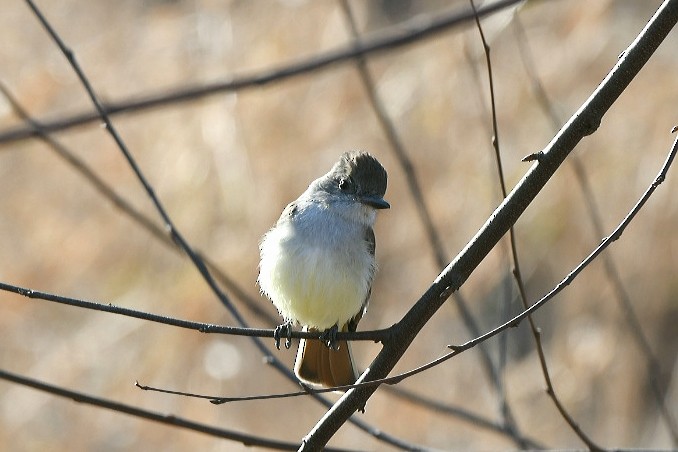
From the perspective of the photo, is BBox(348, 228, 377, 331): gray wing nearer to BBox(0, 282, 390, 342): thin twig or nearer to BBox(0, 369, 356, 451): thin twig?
BBox(0, 369, 356, 451): thin twig

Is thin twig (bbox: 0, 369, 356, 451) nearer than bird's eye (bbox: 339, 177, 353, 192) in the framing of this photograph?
Yes

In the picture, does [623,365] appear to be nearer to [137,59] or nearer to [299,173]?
[299,173]

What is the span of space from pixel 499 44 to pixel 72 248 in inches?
104

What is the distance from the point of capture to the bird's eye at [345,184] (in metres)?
3.95

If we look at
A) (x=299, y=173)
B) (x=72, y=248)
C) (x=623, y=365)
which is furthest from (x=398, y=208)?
(x=72, y=248)

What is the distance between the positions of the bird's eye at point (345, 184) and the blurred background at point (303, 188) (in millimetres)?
1247

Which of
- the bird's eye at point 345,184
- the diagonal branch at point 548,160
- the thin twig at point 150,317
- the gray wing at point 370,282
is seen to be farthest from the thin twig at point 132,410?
the bird's eye at point 345,184

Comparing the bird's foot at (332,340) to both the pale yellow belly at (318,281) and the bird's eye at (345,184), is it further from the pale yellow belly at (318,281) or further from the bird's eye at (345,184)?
the bird's eye at (345,184)

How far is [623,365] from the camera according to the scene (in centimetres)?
528

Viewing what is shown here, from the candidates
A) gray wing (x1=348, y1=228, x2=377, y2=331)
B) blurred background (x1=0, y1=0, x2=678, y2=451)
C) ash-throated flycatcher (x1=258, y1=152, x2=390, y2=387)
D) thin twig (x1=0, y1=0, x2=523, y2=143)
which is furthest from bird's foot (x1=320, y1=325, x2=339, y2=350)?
blurred background (x1=0, y1=0, x2=678, y2=451)

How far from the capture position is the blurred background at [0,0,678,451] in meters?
5.28

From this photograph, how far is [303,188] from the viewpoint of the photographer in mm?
5207

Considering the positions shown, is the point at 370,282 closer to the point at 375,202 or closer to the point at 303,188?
the point at 375,202

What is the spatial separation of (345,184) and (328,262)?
44 centimetres
